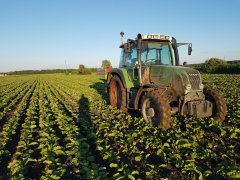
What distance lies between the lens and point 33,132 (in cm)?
633

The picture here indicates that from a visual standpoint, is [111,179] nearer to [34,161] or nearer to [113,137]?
[34,161]

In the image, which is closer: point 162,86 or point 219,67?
point 162,86

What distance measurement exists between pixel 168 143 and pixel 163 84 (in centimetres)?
200

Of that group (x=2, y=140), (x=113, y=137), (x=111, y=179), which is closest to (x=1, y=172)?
(x=2, y=140)

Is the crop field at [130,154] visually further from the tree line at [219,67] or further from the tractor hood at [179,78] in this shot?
the tree line at [219,67]

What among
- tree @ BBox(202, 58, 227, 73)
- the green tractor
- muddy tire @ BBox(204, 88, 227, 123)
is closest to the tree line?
tree @ BBox(202, 58, 227, 73)

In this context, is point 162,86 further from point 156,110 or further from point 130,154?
point 130,154

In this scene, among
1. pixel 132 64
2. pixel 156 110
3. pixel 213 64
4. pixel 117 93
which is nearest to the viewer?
pixel 156 110

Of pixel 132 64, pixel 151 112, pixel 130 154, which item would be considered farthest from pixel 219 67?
pixel 130 154

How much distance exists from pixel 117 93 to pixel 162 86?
2.76 metres

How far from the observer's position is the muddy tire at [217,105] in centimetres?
608

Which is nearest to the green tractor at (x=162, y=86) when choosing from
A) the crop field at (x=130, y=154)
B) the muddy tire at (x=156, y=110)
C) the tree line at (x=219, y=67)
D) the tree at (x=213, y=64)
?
the muddy tire at (x=156, y=110)

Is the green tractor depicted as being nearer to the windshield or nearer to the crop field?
the windshield

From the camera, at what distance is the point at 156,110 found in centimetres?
589
